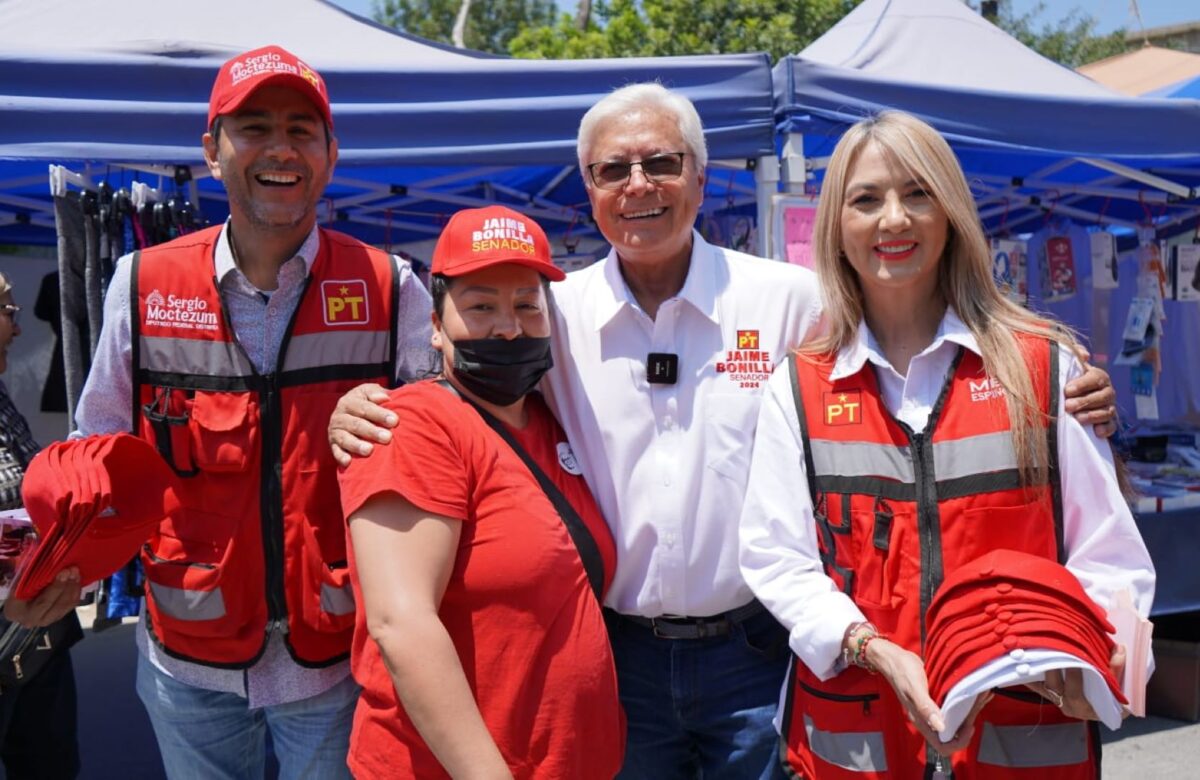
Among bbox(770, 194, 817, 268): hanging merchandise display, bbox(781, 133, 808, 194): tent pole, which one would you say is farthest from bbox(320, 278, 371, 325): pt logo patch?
bbox(781, 133, 808, 194): tent pole

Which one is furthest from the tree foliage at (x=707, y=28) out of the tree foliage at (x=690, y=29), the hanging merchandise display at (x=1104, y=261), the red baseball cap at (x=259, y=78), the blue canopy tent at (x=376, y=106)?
the red baseball cap at (x=259, y=78)

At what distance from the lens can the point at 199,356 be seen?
201 cm

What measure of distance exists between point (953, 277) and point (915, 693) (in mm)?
772

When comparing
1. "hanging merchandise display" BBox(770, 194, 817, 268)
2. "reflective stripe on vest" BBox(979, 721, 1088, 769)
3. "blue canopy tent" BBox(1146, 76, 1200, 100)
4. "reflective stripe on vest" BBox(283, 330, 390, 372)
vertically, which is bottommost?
"reflective stripe on vest" BBox(979, 721, 1088, 769)

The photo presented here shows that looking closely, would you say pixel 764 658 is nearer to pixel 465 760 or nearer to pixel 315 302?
pixel 465 760

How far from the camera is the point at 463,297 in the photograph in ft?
5.68

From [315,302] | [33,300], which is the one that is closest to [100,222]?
[315,302]

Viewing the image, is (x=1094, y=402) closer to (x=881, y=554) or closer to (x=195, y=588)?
(x=881, y=554)

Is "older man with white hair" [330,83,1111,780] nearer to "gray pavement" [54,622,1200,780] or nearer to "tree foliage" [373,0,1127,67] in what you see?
"gray pavement" [54,622,1200,780]

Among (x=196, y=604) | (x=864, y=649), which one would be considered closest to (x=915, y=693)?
(x=864, y=649)

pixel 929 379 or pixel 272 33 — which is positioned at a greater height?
pixel 272 33

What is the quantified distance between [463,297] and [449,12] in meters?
27.4

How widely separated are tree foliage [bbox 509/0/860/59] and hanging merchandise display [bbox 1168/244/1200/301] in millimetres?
10149

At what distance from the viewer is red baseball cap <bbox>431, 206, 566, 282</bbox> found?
5.49ft
